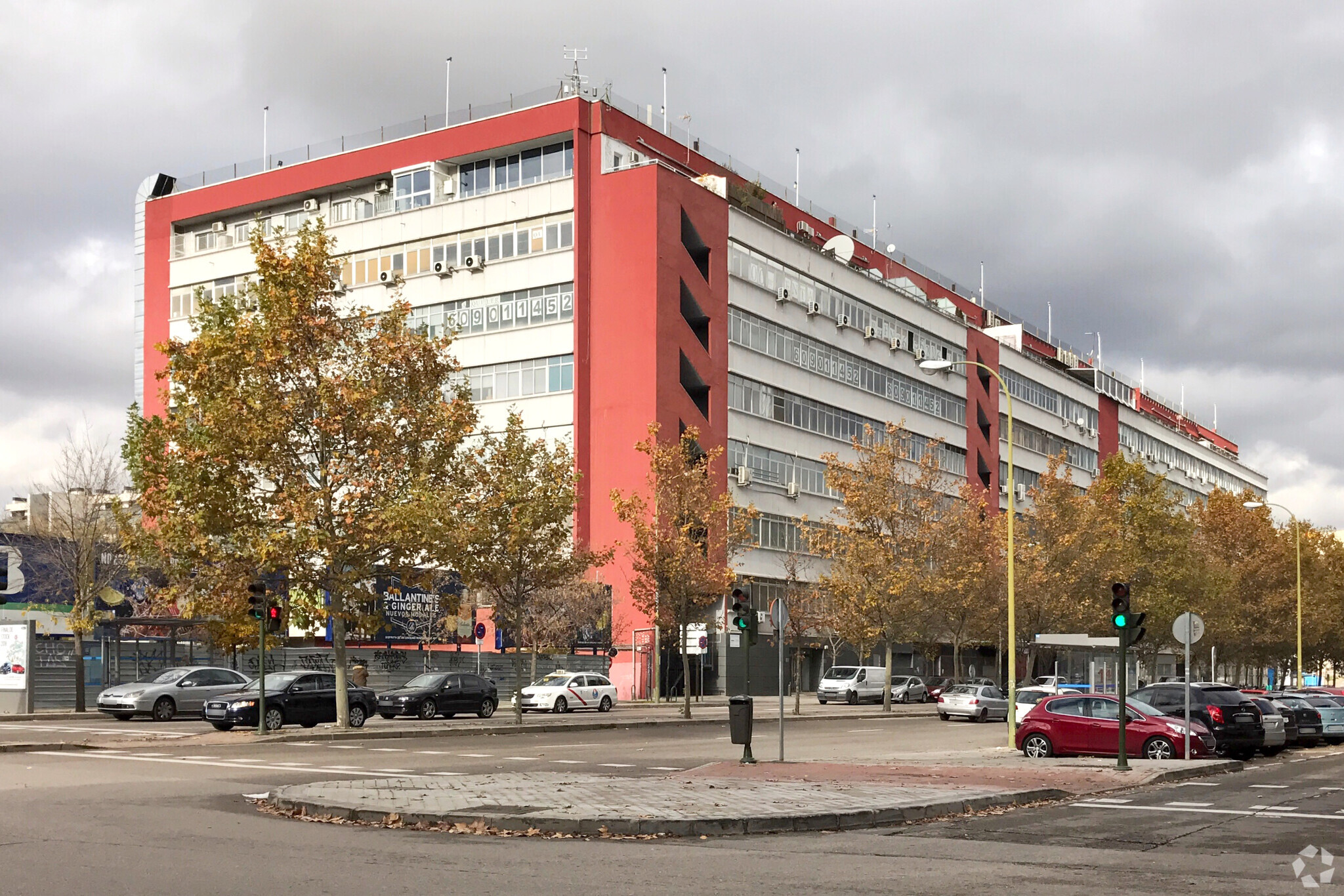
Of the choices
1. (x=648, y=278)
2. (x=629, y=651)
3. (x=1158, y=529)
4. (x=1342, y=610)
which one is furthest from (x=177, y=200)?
(x=1342, y=610)

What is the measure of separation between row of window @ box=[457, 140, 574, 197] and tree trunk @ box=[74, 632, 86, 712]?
32.4 metres

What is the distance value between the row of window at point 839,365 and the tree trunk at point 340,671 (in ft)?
119

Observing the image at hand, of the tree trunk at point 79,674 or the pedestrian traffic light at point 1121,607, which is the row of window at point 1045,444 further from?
the pedestrian traffic light at point 1121,607

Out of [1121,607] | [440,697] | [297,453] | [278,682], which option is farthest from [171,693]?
[1121,607]

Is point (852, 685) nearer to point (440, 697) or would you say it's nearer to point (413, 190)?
point (440, 697)

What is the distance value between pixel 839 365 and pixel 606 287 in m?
17.5

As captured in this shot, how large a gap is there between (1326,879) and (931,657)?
61.4m

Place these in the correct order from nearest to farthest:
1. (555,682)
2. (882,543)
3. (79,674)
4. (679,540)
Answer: (79,674), (679,540), (555,682), (882,543)

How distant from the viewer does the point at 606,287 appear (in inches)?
2537

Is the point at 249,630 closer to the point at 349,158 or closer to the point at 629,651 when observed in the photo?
the point at 629,651

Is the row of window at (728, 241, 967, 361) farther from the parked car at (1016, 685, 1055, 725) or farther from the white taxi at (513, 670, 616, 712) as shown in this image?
the parked car at (1016, 685, 1055, 725)

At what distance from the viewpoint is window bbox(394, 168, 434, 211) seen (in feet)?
226

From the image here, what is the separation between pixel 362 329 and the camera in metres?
36.2

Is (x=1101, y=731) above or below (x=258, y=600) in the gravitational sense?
below
